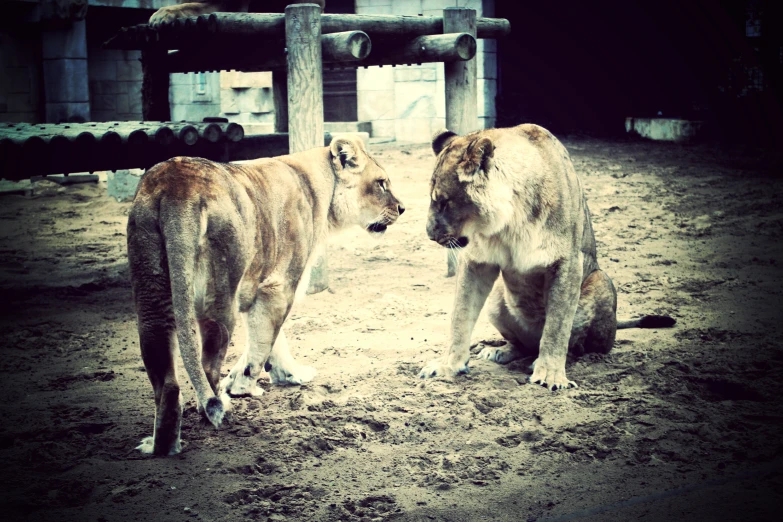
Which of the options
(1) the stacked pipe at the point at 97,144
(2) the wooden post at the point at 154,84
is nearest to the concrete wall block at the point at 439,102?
(2) the wooden post at the point at 154,84

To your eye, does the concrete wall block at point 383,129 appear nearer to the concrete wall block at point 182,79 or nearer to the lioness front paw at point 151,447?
the concrete wall block at point 182,79

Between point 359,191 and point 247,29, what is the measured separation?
2098mm

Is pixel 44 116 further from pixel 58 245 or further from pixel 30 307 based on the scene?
pixel 30 307

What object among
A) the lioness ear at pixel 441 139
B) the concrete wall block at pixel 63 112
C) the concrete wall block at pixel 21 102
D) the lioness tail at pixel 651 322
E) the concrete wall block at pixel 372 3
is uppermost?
the concrete wall block at pixel 372 3

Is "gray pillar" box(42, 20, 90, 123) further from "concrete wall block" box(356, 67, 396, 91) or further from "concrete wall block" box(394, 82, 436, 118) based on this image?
"concrete wall block" box(394, 82, 436, 118)

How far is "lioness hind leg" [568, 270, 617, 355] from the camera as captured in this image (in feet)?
15.4

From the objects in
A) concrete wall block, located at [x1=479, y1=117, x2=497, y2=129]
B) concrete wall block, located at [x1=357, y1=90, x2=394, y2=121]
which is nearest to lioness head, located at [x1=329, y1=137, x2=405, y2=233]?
concrete wall block, located at [x1=479, y1=117, x2=497, y2=129]

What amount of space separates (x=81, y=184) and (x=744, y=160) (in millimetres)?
9841

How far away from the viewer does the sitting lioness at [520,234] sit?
439 centimetres

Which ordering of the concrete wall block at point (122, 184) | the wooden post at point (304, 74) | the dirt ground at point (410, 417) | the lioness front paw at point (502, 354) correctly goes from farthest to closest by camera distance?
the concrete wall block at point (122, 184)
the wooden post at point (304, 74)
the lioness front paw at point (502, 354)
the dirt ground at point (410, 417)

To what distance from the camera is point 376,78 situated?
13398mm

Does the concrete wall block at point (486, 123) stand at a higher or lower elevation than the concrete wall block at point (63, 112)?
lower

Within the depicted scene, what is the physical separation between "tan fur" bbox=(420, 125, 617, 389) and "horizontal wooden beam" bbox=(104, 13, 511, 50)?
2.36 metres

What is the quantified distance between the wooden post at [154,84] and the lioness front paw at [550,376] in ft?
17.9
